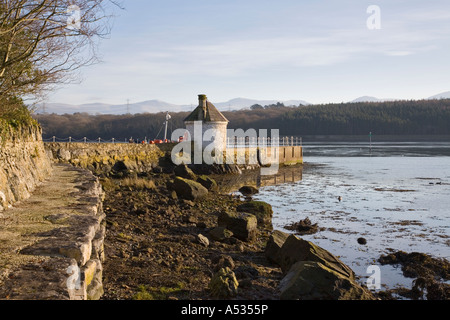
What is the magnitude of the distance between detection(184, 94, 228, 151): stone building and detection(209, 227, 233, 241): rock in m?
25.0

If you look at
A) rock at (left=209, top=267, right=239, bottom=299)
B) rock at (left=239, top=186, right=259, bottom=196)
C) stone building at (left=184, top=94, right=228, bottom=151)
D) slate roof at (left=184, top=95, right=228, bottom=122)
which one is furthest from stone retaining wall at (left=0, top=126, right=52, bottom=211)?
slate roof at (left=184, top=95, right=228, bottom=122)

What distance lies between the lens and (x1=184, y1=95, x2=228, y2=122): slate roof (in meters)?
36.6

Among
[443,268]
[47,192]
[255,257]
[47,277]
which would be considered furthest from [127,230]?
[443,268]

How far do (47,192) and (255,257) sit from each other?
483 cm

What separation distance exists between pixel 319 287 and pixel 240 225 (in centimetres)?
522

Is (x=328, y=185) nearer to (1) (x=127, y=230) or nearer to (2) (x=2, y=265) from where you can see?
(1) (x=127, y=230)

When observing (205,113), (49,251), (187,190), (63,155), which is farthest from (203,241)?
(205,113)

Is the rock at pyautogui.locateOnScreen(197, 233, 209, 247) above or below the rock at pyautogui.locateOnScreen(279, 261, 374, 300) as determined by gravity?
below

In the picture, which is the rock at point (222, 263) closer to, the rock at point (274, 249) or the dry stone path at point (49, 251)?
the rock at point (274, 249)

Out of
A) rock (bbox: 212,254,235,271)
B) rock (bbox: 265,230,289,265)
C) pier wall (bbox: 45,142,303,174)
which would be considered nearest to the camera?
rock (bbox: 212,254,235,271)

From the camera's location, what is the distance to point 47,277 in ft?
14.4

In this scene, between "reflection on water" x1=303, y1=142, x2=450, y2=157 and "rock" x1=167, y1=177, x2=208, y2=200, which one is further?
"reflection on water" x1=303, y1=142, x2=450, y2=157

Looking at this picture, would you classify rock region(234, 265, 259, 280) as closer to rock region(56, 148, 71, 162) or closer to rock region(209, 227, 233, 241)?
rock region(209, 227, 233, 241)

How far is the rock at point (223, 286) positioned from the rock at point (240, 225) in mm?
4488
